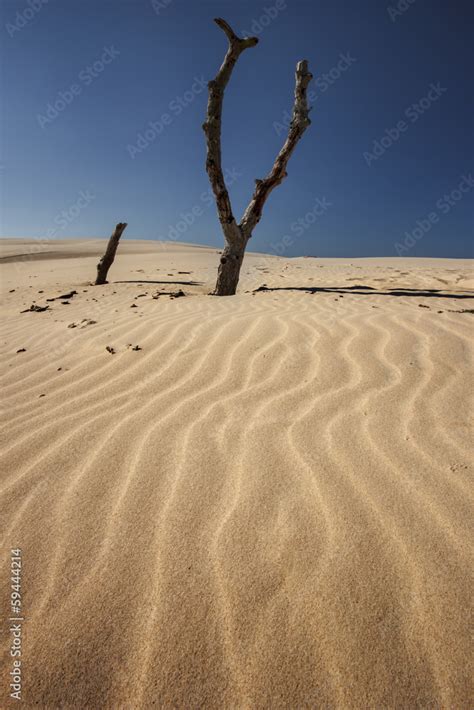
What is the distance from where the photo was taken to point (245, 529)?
4.42 feet

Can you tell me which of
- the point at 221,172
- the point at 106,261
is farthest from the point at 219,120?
the point at 106,261

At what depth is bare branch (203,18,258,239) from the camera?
6.01 metres

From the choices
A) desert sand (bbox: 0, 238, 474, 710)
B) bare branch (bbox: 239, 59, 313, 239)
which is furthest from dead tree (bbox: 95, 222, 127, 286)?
desert sand (bbox: 0, 238, 474, 710)

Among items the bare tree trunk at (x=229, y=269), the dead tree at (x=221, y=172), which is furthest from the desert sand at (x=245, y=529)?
the dead tree at (x=221, y=172)

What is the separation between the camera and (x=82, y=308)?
218 inches

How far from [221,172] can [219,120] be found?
84cm

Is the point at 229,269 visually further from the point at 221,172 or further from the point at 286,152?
the point at 286,152

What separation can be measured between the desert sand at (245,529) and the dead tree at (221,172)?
12.9ft

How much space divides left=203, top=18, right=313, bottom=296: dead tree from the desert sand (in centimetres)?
394

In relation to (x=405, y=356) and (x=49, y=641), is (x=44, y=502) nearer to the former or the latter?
(x=49, y=641)

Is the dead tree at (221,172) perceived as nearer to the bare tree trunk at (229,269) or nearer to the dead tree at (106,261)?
the bare tree trunk at (229,269)

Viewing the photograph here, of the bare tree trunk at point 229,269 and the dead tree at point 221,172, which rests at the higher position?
the dead tree at point 221,172

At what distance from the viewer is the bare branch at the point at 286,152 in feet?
21.0

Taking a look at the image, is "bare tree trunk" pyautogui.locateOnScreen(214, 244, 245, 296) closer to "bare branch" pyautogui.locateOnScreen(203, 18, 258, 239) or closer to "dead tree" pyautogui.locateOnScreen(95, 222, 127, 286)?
"bare branch" pyautogui.locateOnScreen(203, 18, 258, 239)
